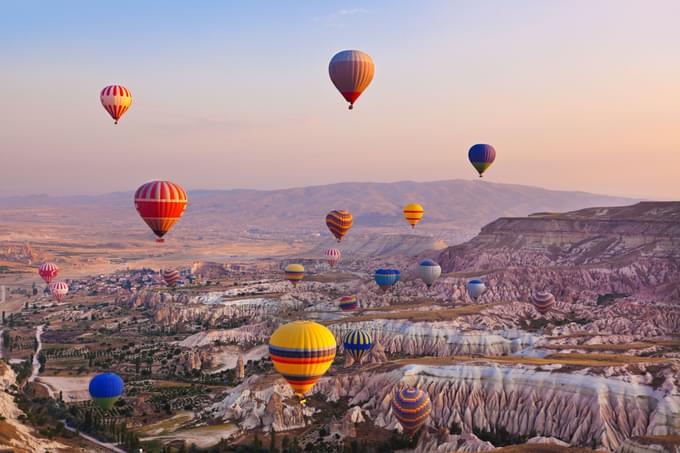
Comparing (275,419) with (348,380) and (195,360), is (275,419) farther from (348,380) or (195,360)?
(195,360)

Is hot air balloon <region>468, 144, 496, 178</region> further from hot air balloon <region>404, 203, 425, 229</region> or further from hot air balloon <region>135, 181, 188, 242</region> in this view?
hot air balloon <region>135, 181, 188, 242</region>

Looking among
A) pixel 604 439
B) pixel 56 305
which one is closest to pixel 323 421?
pixel 604 439

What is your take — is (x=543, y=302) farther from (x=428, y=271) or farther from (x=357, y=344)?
(x=357, y=344)

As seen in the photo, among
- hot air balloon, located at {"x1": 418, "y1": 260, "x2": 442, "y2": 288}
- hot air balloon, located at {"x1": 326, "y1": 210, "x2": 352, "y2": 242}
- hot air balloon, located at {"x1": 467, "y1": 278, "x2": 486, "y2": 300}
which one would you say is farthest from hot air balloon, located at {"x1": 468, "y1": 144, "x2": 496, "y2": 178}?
hot air balloon, located at {"x1": 467, "y1": 278, "x2": 486, "y2": 300}

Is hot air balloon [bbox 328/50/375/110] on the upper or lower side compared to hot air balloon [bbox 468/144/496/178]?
upper

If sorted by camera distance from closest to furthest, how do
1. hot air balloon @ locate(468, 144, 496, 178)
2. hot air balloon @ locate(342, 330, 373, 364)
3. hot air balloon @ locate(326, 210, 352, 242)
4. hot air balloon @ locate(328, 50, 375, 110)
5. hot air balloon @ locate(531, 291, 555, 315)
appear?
1. hot air balloon @ locate(328, 50, 375, 110)
2. hot air balloon @ locate(342, 330, 373, 364)
3. hot air balloon @ locate(468, 144, 496, 178)
4. hot air balloon @ locate(326, 210, 352, 242)
5. hot air balloon @ locate(531, 291, 555, 315)

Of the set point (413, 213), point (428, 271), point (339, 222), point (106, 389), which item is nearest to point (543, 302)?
point (428, 271)

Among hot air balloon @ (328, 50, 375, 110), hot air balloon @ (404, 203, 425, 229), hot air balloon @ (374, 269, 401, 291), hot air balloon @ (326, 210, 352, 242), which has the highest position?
hot air balloon @ (328, 50, 375, 110)

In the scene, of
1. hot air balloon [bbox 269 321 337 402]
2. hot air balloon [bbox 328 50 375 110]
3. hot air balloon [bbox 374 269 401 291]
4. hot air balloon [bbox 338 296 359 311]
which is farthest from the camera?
hot air balloon [bbox 338 296 359 311]
